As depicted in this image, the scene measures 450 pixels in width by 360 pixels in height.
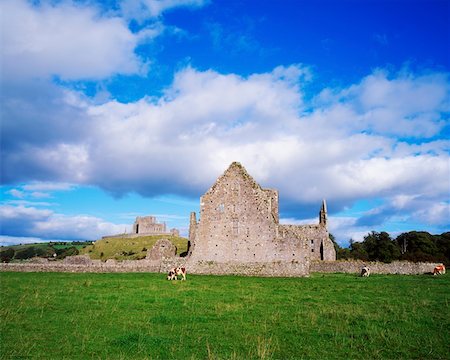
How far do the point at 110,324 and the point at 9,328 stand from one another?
10.2 feet

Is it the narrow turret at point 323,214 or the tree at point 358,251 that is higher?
the narrow turret at point 323,214

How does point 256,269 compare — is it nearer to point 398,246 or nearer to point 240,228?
point 240,228

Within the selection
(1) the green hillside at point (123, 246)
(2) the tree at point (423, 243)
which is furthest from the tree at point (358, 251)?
(1) the green hillside at point (123, 246)

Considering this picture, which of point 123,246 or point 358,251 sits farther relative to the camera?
point 358,251

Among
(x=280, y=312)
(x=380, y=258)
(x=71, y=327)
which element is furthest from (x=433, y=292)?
(x=380, y=258)

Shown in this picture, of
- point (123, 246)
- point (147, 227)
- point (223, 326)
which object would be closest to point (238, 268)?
point (223, 326)

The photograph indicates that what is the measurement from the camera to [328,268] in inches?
1694

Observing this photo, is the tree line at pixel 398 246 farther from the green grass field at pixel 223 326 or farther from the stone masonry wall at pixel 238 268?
the green grass field at pixel 223 326

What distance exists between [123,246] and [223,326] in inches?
2961

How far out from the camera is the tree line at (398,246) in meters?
80.9

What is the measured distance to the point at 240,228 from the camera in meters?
37.7

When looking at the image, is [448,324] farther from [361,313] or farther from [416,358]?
[416,358]

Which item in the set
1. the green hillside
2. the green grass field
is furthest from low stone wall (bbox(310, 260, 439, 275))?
the green hillside

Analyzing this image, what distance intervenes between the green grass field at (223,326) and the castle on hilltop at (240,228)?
17.1 m
